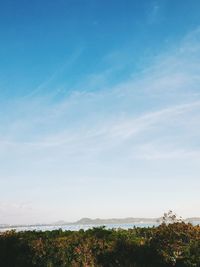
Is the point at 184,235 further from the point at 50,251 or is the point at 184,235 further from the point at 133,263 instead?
the point at 50,251

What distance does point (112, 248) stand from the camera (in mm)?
15625

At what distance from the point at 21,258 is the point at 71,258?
9.43ft

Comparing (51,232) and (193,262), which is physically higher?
(51,232)

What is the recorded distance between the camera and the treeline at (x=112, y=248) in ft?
45.5

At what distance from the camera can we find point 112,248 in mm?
15625

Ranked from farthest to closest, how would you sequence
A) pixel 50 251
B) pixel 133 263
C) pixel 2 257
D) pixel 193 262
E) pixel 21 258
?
pixel 2 257 < pixel 21 258 < pixel 50 251 < pixel 133 263 < pixel 193 262

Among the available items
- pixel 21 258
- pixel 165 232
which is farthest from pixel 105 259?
pixel 21 258

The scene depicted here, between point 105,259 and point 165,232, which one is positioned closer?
point 165,232

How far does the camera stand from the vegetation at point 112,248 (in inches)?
547

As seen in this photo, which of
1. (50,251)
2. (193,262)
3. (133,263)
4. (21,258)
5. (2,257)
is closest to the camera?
(193,262)

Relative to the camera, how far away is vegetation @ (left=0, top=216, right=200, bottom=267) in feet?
45.5

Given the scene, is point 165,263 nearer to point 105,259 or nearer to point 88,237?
point 105,259

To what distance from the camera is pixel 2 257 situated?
19.2 meters

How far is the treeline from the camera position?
1388 centimetres
